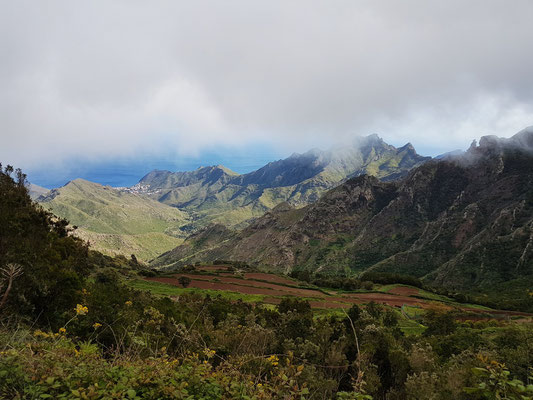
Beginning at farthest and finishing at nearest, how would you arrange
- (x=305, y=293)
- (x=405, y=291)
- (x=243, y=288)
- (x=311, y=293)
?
(x=405, y=291) < (x=311, y=293) < (x=243, y=288) < (x=305, y=293)

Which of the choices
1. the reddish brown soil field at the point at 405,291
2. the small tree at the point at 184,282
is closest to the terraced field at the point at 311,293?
the reddish brown soil field at the point at 405,291

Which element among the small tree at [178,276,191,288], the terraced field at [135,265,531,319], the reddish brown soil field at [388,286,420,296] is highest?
the small tree at [178,276,191,288]

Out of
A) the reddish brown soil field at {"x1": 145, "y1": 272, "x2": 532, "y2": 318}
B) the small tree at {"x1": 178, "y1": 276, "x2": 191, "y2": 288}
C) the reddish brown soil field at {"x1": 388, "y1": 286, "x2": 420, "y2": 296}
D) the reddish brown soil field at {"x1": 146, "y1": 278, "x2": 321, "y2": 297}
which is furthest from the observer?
the reddish brown soil field at {"x1": 388, "y1": 286, "x2": 420, "y2": 296}

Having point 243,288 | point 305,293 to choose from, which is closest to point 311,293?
point 305,293

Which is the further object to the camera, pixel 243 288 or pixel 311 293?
pixel 311 293

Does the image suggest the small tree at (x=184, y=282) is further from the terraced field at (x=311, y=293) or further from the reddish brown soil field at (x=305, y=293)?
the reddish brown soil field at (x=305, y=293)

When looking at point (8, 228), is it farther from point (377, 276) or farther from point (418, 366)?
point (377, 276)

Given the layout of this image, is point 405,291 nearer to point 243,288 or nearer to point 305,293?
point 305,293

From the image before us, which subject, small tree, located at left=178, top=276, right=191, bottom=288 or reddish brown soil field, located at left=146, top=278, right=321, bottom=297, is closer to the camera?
small tree, located at left=178, top=276, right=191, bottom=288

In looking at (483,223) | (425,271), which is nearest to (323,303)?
(425,271)

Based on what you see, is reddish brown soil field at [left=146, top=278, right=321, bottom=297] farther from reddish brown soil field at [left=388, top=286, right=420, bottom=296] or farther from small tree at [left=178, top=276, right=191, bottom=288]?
reddish brown soil field at [left=388, top=286, right=420, bottom=296]

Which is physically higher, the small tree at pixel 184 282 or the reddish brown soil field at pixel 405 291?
the small tree at pixel 184 282

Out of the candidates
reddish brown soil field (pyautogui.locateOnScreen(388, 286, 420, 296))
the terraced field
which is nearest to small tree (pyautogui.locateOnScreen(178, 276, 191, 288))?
the terraced field

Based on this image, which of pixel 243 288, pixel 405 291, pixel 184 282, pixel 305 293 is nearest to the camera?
pixel 184 282
